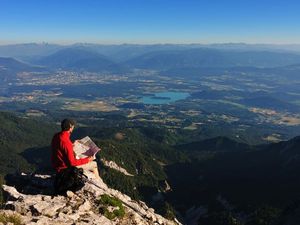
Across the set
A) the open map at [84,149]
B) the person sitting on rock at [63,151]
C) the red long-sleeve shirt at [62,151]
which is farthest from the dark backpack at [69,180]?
the open map at [84,149]

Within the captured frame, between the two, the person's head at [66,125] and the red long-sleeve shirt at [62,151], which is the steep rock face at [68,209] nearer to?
the red long-sleeve shirt at [62,151]

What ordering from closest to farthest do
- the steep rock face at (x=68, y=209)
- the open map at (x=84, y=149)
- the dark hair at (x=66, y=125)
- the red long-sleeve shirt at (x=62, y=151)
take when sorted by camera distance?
the steep rock face at (x=68, y=209) < the red long-sleeve shirt at (x=62, y=151) < the dark hair at (x=66, y=125) < the open map at (x=84, y=149)

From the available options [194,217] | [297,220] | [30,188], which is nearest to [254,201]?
[194,217]

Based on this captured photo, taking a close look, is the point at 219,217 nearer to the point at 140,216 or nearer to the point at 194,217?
the point at 194,217

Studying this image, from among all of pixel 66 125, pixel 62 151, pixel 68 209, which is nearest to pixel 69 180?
pixel 68 209

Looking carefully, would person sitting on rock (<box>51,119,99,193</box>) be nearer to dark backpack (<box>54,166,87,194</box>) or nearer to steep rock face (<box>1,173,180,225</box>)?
dark backpack (<box>54,166,87,194</box>)

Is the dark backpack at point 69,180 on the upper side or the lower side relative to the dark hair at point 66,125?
lower

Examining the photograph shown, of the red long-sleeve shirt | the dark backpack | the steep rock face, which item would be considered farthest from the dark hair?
the steep rock face
